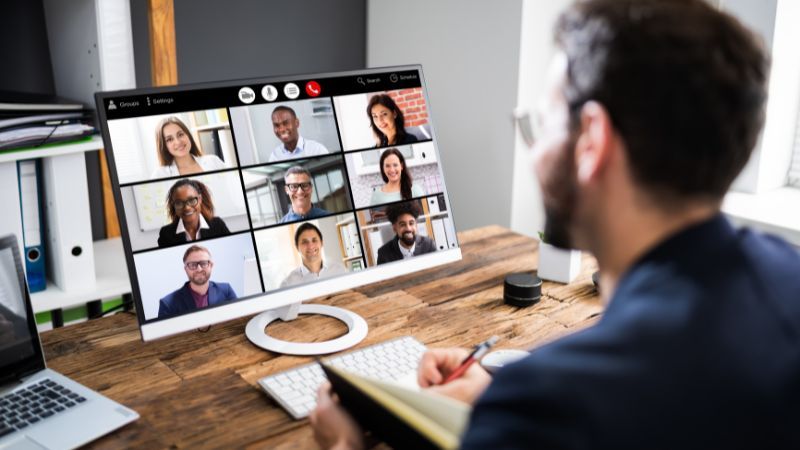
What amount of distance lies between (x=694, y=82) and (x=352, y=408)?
57 centimetres

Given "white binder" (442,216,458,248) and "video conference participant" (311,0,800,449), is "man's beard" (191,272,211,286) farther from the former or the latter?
"video conference participant" (311,0,800,449)

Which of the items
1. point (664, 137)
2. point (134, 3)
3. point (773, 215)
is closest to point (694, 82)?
point (664, 137)

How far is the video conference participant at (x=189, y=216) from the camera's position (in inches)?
47.1

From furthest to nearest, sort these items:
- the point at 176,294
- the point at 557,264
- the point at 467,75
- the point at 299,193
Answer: the point at 467,75 < the point at 557,264 < the point at 299,193 < the point at 176,294

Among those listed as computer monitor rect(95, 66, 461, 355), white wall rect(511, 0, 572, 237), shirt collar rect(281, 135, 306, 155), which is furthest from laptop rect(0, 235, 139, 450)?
white wall rect(511, 0, 572, 237)

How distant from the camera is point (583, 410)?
0.57m

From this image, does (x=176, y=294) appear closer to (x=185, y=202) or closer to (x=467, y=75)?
(x=185, y=202)

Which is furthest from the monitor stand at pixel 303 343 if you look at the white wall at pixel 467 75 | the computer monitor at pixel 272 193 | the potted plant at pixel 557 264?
the white wall at pixel 467 75

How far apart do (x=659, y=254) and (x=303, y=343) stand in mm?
808

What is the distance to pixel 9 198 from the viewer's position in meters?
1.66

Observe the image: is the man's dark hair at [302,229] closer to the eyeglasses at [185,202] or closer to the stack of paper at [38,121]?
the eyeglasses at [185,202]

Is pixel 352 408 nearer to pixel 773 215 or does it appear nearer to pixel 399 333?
pixel 399 333

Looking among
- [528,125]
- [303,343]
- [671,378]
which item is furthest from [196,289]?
[671,378]

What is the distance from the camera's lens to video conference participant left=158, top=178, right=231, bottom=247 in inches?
47.1
